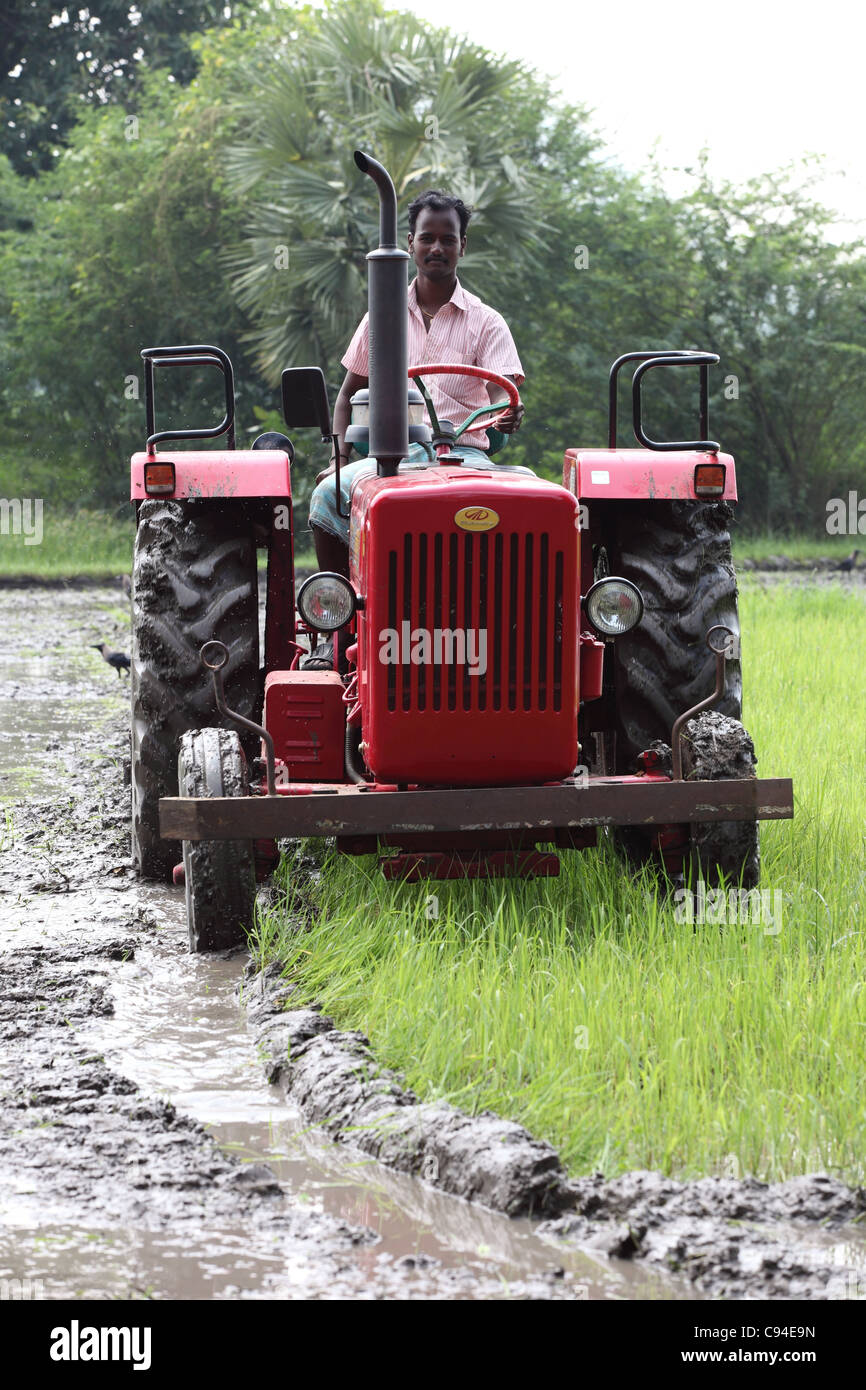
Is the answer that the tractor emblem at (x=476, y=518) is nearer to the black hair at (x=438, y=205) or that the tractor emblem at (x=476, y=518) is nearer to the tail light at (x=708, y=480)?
the tail light at (x=708, y=480)

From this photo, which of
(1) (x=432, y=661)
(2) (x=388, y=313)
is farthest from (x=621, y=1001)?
(2) (x=388, y=313)

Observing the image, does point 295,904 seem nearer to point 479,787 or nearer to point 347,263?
point 479,787

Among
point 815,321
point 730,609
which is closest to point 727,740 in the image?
point 730,609

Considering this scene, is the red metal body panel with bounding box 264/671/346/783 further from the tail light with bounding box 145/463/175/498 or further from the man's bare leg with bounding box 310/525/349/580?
the tail light with bounding box 145/463/175/498

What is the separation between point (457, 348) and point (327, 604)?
158cm

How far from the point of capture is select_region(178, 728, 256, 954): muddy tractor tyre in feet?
16.2

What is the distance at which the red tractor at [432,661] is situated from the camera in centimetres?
464

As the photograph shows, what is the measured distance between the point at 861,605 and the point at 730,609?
30.6 feet

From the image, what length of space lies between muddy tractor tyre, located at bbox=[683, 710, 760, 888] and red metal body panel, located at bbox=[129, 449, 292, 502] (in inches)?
62.0

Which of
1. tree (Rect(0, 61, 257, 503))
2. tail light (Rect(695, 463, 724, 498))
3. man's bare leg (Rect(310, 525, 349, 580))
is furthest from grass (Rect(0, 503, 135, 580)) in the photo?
tail light (Rect(695, 463, 724, 498))

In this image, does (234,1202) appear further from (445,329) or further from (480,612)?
(445,329)

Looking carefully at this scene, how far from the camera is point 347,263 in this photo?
19.8 meters

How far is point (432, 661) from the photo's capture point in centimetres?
468

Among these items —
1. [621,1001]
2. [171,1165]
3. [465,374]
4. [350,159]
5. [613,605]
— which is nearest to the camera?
[171,1165]
